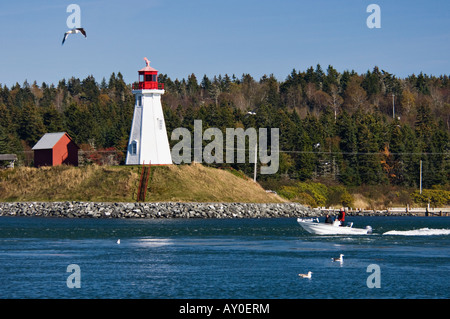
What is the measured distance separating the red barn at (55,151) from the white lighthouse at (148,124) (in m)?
13.2

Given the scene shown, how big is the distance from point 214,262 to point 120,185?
43.6m

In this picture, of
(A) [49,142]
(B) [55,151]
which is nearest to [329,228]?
(B) [55,151]

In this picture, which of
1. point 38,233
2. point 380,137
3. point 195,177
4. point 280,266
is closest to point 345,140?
point 380,137

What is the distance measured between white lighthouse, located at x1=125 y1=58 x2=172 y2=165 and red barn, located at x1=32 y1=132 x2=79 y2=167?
13.2 metres

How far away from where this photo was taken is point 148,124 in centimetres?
8806

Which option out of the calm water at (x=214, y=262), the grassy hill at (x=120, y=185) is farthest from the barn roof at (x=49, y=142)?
the calm water at (x=214, y=262)

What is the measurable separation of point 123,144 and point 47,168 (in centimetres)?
3237

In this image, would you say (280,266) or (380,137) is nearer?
(280,266)

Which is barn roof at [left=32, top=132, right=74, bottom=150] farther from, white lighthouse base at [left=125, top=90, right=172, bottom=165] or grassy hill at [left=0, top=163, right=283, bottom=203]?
white lighthouse base at [left=125, top=90, right=172, bottom=165]

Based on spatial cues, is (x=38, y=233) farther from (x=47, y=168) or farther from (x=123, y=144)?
(x=123, y=144)

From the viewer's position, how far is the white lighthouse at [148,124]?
289ft

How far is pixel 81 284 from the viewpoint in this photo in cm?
3562

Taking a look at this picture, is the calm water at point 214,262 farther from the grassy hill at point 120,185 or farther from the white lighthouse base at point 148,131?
the white lighthouse base at point 148,131

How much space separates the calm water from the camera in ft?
113
